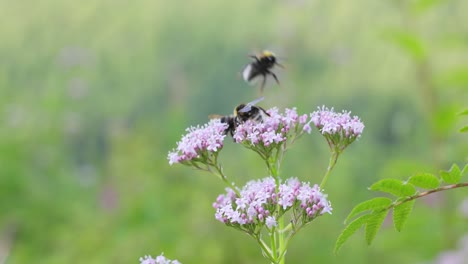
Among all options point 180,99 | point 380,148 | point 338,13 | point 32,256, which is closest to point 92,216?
point 32,256

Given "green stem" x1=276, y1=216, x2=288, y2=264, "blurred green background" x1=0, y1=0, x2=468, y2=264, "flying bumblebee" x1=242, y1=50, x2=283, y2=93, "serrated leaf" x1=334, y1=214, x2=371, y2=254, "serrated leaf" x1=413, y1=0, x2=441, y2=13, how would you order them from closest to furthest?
"serrated leaf" x1=334, y1=214, x2=371, y2=254 < "green stem" x1=276, y1=216, x2=288, y2=264 < "flying bumblebee" x1=242, y1=50, x2=283, y2=93 < "serrated leaf" x1=413, y1=0, x2=441, y2=13 < "blurred green background" x1=0, y1=0, x2=468, y2=264

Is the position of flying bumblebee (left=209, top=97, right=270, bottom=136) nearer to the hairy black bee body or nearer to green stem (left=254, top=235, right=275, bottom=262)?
green stem (left=254, top=235, right=275, bottom=262)

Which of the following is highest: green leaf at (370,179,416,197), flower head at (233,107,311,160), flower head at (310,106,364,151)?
flower head at (233,107,311,160)

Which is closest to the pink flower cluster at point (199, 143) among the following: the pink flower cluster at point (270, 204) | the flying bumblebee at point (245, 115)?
the flying bumblebee at point (245, 115)

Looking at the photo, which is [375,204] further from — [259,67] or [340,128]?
[259,67]

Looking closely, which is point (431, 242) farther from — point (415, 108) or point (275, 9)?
point (275, 9)

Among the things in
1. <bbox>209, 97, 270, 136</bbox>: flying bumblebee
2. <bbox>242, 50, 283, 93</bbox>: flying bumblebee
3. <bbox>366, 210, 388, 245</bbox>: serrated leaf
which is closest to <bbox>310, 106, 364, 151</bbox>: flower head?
<bbox>209, 97, 270, 136</bbox>: flying bumblebee
